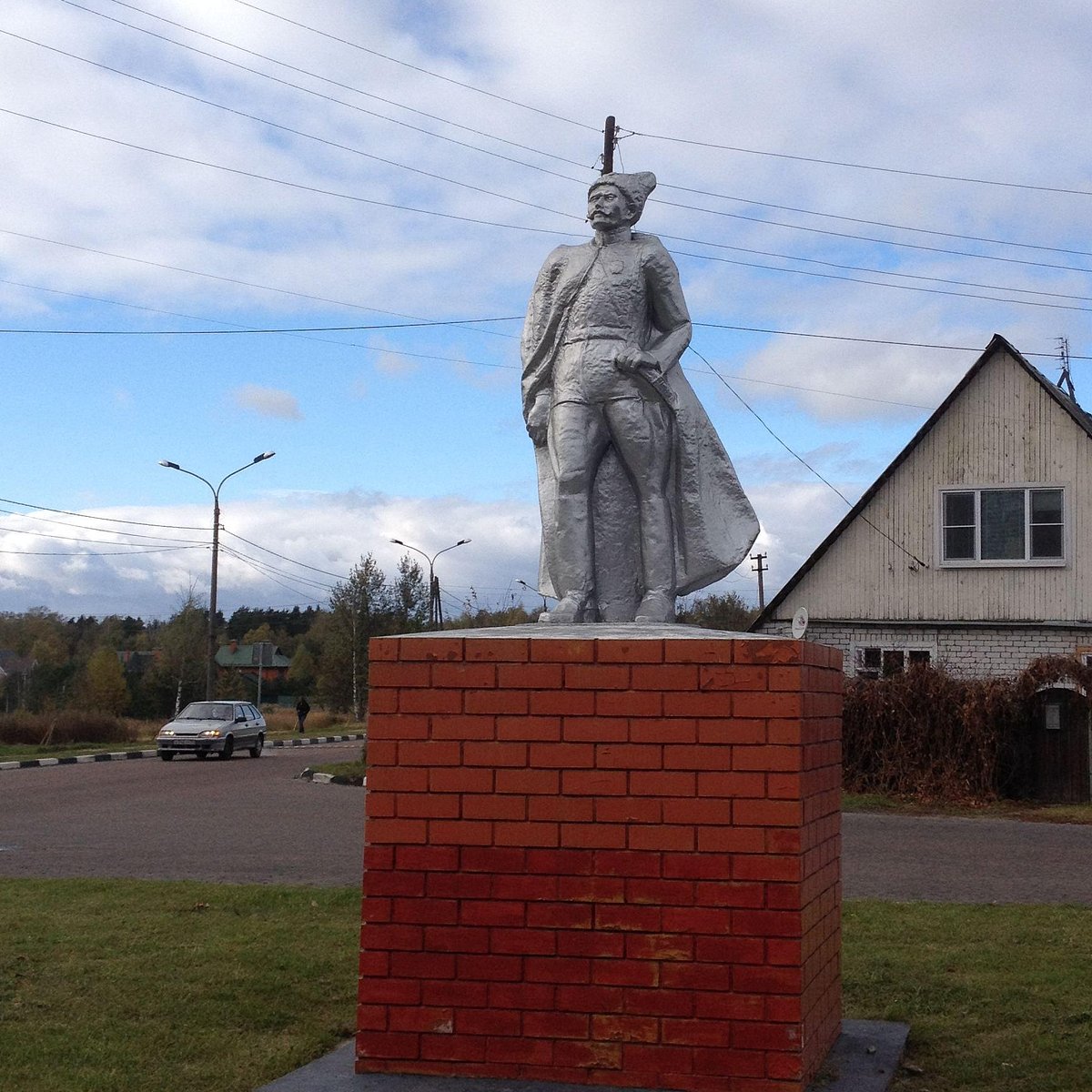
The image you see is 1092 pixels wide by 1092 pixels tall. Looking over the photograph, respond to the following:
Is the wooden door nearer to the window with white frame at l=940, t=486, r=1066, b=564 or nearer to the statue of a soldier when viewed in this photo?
the window with white frame at l=940, t=486, r=1066, b=564

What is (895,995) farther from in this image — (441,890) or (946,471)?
(946,471)

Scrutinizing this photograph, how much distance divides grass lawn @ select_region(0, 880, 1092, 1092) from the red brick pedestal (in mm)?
798

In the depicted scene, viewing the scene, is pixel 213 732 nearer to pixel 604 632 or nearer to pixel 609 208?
pixel 609 208

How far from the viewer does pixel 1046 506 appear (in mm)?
21719

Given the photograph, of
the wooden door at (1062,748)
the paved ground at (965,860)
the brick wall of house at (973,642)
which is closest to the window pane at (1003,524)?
the brick wall of house at (973,642)

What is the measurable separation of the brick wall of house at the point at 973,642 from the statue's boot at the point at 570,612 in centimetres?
1639

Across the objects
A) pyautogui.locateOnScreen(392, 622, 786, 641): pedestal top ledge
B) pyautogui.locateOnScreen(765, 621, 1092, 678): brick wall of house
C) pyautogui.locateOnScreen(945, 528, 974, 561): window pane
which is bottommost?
pyautogui.locateOnScreen(392, 622, 786, 641): pedestal top ledge

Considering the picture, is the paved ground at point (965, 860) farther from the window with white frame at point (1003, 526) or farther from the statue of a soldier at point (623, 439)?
the window with white frame at point (1003, 526)

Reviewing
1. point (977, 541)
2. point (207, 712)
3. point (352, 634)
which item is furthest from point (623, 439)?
point (352, 634)

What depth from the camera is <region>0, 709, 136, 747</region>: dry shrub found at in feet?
104

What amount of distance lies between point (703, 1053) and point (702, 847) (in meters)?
0.63

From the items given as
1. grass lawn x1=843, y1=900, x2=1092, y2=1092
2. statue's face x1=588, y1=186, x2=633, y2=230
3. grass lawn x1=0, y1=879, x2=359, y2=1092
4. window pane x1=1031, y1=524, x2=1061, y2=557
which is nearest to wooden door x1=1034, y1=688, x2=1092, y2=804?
window pane x1=1031, y1=524, x2=1061, y2=557

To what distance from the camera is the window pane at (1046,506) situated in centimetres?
2162

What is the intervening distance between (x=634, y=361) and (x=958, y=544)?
17764 mm
